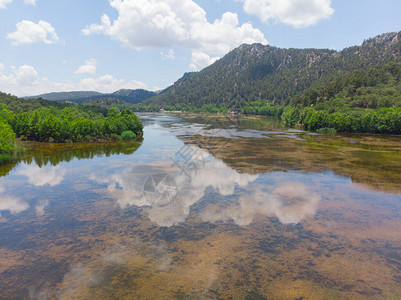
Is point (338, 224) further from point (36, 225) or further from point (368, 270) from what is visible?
point (36, 225)

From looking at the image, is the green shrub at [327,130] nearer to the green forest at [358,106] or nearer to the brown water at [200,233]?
the green forest at [358,106]

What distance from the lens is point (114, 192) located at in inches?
1201

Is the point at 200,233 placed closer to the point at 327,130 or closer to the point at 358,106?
the point at 327,130

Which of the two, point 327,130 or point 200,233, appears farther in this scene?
point 327,130

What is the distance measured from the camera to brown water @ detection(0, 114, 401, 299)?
14391mm

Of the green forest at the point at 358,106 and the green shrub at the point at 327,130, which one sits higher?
the green forest at the point at 358,106

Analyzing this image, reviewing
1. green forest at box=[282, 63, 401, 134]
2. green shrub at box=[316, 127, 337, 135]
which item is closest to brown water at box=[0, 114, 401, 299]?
green shrub at box=[316, 127, 337, 135]

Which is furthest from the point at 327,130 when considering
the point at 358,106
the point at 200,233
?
the point at 200,233

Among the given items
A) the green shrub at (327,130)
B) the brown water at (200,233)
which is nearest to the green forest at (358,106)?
the green shrub at (327,130)

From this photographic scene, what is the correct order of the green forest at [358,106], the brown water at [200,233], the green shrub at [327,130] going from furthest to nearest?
the green shrub at [327,130], the green forest at [358,106], the brown water at [200,233]

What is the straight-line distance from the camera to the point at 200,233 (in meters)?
20.5

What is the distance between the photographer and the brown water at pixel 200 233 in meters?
14.4

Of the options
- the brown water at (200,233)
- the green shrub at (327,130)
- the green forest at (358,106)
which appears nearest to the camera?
the brown water at (200,233)

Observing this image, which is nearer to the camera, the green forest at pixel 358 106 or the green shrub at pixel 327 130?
the green forest at pixel 358 106
